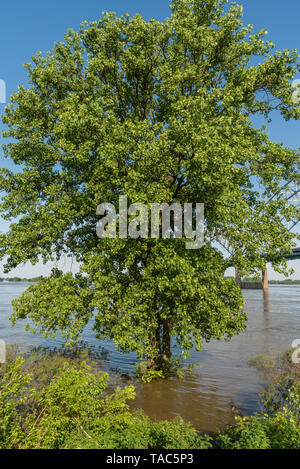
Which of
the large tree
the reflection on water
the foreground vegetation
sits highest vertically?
the large tree

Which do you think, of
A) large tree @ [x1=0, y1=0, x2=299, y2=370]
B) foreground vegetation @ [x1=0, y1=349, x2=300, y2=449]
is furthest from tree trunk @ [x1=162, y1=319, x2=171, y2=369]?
foreground vegetation @ [x1=0, y1=349, x2=300, y2=449]

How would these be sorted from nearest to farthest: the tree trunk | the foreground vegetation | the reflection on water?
the foreground vegetation → the reflection on water → the tree trunk

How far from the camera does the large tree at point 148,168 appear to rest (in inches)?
533

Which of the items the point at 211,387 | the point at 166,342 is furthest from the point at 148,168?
the point at 211,387

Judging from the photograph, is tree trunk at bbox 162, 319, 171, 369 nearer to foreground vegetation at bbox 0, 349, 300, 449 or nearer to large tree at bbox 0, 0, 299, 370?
large tree at bbox 0, 0, 299, 370

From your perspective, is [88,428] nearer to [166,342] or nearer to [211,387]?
[166,342]

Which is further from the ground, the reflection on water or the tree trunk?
the tree trunk

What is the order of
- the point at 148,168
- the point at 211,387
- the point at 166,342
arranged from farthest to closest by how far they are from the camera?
the point at 166,342
the point at 211,387
the point at 148,168

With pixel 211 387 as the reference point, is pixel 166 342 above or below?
above

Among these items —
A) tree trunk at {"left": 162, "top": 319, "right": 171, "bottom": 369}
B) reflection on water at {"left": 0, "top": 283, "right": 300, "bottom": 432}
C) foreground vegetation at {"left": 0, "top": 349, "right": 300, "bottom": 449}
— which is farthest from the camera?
tree trunk at {"left": 162, "top": 319, "right": 171, "bottom": 369}

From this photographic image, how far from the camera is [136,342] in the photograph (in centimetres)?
1372

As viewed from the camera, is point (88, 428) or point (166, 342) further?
point (166, 342)

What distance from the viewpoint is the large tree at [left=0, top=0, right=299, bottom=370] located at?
44.4 feet

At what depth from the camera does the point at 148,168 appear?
44.7ft
